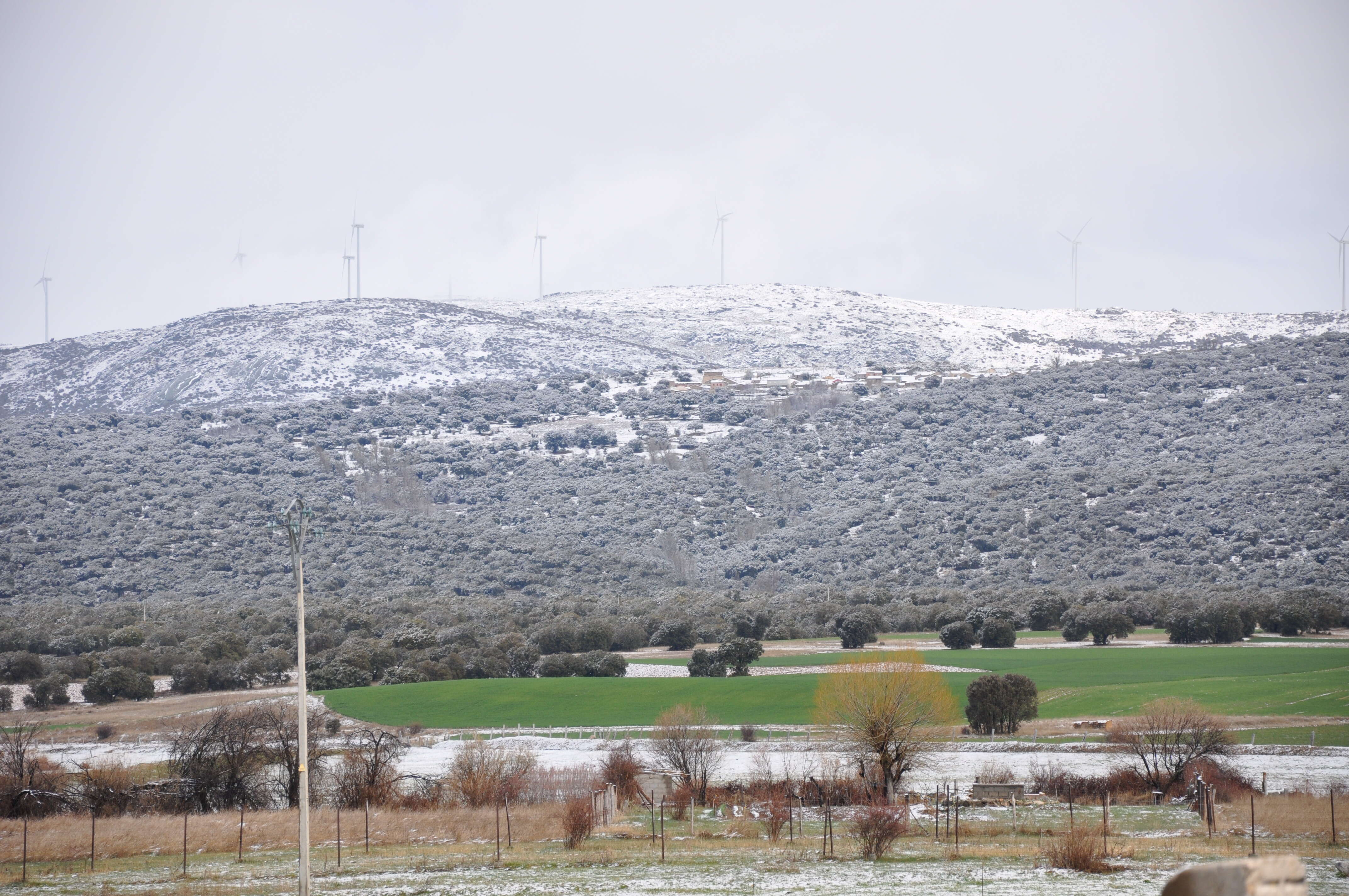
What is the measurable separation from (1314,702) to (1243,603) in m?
29.6

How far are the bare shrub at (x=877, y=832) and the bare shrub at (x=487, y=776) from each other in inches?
479

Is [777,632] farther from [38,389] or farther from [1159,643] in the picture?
[38,389]

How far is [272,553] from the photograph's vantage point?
12100cm

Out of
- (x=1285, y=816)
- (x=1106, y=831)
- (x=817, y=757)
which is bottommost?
(x=817, y=757)

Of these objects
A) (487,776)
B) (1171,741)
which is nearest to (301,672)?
(487,776)

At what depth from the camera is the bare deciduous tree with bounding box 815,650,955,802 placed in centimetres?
4159

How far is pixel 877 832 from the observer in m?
29.6

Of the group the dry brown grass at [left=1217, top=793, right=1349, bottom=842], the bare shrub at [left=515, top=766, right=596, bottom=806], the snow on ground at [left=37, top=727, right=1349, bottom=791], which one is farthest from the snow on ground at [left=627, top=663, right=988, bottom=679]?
the dry brown grass at [left=1217, top=793, right=1349, bottom=842]

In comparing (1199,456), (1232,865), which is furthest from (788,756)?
(1199,456)

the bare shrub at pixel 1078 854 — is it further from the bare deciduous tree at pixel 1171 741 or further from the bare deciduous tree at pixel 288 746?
the bare deciduous tree at pixel 288 746

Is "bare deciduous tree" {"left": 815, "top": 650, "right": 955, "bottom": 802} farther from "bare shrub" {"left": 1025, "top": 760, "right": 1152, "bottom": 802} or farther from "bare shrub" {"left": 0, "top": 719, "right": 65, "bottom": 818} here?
"bare shrub" {"left": 0, "top": 719, "right": 65, "bottom": 818}

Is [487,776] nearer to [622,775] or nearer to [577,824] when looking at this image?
[622,775]

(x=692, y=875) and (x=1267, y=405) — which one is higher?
(x=1267, y=405)

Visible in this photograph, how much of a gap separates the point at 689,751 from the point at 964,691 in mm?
20005
